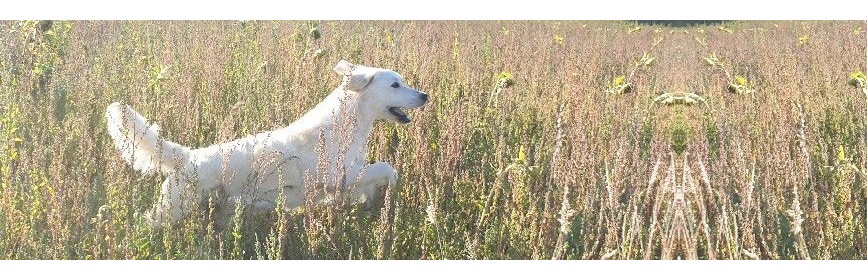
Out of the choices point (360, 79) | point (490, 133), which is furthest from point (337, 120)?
point (490, 133)

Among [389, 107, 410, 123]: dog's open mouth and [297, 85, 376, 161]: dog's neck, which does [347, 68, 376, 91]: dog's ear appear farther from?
[389, 107, 410, 123]: dog's open mouth

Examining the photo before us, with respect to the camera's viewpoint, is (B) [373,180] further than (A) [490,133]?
No

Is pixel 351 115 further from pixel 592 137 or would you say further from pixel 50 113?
pixel 50 113

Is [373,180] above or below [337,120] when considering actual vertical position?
below

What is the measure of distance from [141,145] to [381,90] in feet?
3.67

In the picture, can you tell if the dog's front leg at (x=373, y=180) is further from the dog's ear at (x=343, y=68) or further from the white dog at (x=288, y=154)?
the dog's ear at (x=343, y=68)

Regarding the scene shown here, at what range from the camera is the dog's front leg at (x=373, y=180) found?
4371 millimetres

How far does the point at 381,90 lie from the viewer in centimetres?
447

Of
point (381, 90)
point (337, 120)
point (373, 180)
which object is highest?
point (381, 90)

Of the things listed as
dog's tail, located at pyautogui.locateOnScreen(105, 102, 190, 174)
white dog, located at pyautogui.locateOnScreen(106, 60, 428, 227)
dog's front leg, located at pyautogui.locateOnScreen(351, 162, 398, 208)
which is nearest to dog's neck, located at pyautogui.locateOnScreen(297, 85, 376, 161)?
white dog, located at pyautogui.locateOnScreen(106, 60, 428, 227)

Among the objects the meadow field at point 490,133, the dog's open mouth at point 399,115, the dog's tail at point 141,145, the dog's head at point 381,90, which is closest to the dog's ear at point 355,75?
the dog's head at point 381,90

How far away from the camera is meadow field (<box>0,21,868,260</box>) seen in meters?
4.11

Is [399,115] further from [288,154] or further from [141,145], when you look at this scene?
[141,145]
